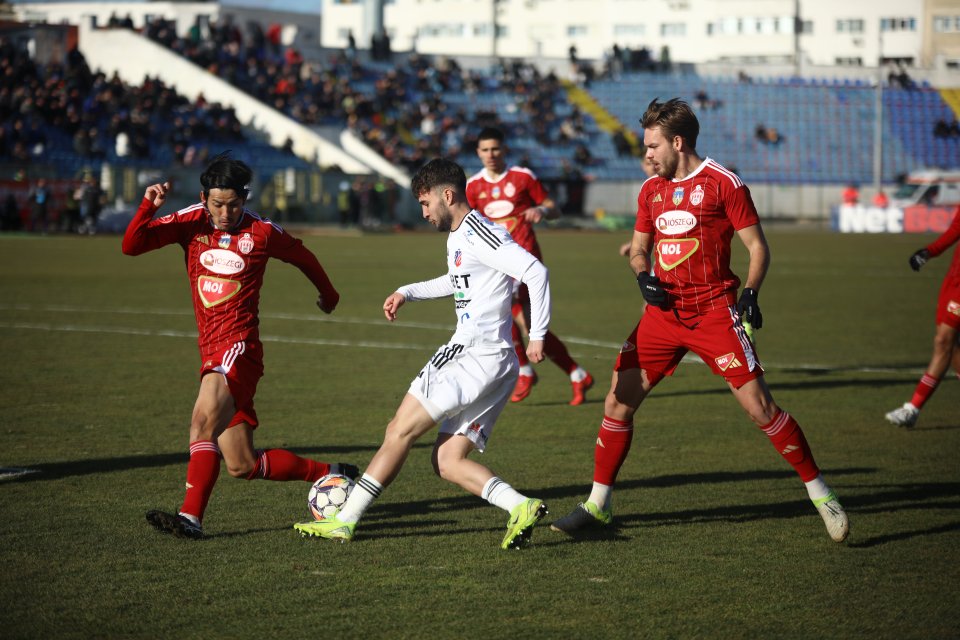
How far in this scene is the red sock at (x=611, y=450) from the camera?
6.71 meters

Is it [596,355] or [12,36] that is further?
[12,36]

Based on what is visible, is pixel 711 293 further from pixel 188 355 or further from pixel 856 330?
pixel 856 330

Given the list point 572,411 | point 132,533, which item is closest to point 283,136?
point 572,411

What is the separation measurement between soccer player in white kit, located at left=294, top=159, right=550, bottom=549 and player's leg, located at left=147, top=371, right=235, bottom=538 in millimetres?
537

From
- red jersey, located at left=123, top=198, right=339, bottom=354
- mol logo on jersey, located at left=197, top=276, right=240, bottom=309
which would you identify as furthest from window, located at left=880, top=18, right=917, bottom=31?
mol logo on jersey, located at left=197, top=276, right=240, bottom=309

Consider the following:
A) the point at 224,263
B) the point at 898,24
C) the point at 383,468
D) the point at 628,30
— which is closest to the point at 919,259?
the point at 383,468

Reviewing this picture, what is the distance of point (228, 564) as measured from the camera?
19.2 feet

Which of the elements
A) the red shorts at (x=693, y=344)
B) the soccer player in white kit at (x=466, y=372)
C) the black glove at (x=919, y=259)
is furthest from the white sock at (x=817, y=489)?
the black glove at (x=919, y=259)

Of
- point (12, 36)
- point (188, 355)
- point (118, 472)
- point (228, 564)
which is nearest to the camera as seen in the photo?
point (228, 564)

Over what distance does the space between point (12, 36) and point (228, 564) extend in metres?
49.6

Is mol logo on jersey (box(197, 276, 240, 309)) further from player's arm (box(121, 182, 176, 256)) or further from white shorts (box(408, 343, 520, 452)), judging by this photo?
white shorts (box(408, 343, 520, 452))

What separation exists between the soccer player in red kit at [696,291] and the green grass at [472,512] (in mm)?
465

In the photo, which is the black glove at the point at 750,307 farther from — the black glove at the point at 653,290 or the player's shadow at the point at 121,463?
the player's shadow at the point at 121,463

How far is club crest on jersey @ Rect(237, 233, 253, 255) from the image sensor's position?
6.62 metres
